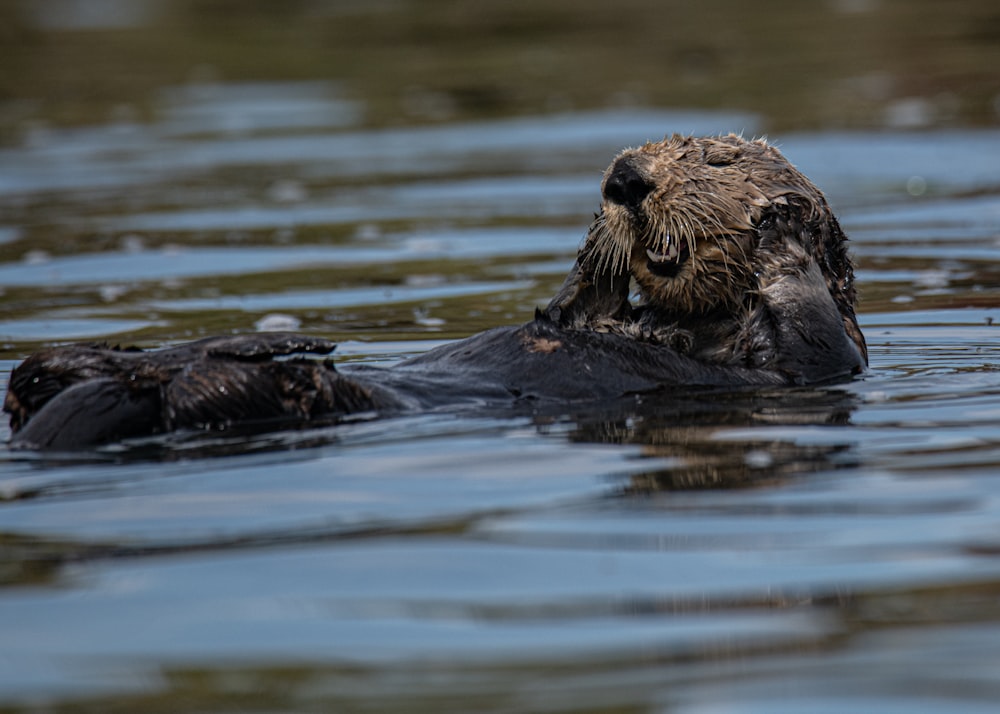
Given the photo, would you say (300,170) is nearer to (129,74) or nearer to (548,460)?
(129,74)

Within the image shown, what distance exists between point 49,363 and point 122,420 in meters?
0.30

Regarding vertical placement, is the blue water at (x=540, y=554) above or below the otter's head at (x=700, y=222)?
below

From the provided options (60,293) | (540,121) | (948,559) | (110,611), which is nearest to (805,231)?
(948,559)

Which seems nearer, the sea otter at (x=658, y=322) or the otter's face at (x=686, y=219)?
the sea otter at (x=658, y=322)

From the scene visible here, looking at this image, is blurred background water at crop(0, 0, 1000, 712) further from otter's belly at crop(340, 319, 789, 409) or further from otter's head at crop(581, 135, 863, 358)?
otter's head at crop(581, 135, 863, 358)

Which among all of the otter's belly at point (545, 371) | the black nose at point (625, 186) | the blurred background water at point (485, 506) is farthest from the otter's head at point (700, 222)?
the blurred background water at point (485, 506)

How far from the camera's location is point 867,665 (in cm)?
244

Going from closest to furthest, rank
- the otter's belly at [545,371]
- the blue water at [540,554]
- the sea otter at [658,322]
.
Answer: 1. the blue water at [540,554]
2. the sea otter at [658,322]
3. the otter's belly at [545,371]

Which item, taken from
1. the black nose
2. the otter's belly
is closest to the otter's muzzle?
the black nose

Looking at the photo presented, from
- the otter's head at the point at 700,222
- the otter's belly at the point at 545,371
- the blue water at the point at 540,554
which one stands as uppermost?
the otter's head at the point at 700,222

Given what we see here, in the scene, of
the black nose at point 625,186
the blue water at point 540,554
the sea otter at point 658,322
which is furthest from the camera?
the black nose at point 625,186

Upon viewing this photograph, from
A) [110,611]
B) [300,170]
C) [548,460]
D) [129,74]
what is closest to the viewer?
[110,611]

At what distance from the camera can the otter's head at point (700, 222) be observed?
482 cm

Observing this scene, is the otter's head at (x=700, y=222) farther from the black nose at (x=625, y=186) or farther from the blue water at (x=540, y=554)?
the blue water at (x=540, y=554)
